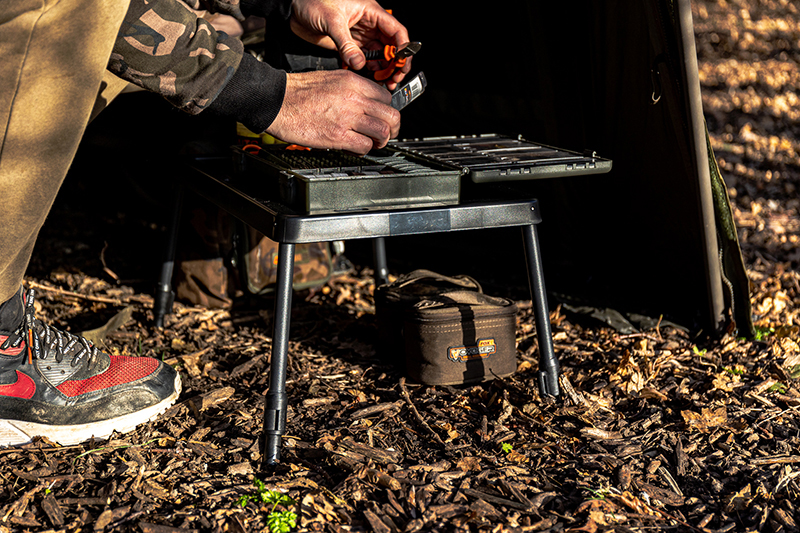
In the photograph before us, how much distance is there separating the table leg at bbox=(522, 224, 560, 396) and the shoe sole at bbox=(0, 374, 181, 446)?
46.9 inches

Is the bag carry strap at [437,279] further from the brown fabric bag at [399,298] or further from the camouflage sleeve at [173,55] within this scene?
the camouflage sleeve at [173,55]

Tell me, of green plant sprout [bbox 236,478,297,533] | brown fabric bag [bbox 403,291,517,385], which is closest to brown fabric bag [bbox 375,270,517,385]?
brown fabric bag [bbox 403,291,517,385]

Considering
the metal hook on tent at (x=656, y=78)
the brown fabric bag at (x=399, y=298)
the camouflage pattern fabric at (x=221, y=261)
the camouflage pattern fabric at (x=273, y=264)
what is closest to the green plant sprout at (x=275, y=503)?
the brown fabric bag at (x=399, y=298)

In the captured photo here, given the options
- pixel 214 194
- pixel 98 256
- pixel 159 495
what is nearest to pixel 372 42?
pixel 214 194

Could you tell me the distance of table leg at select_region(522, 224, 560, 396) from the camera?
7.16 feet

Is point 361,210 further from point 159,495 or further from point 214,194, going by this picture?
point 159,495

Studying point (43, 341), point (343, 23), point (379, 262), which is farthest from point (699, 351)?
point (43, 341)

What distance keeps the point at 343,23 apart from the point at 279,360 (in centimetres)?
124

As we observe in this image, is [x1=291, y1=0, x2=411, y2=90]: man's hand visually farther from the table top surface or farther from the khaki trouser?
the khaki trouser

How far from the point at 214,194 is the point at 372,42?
852mm

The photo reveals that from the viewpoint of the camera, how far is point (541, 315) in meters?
2.22

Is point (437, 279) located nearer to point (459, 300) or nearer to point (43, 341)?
point (459, 300)

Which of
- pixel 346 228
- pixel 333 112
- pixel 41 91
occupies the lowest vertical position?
pixel 346 228

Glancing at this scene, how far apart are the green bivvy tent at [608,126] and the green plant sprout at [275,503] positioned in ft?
5.65
